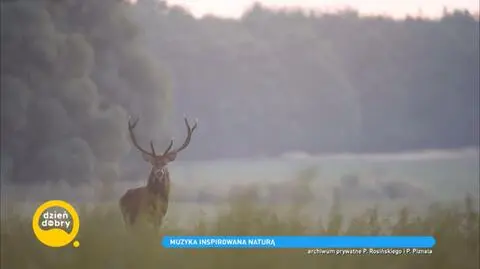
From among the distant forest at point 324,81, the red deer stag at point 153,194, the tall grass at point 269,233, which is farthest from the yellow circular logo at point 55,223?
the distant forest at point 324,81

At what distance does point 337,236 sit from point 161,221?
617 mm

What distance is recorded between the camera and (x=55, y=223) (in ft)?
6.64

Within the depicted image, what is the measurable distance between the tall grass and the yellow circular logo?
1.2 inches

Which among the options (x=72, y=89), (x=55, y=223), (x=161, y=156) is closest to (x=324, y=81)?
(x=161, y=156)

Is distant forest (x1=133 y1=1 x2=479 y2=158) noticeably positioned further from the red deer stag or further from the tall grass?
the tall grass

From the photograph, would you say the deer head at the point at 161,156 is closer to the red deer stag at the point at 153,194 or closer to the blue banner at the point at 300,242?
the red deer stag at the point at 153,194

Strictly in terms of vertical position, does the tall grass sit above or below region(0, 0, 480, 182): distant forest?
below

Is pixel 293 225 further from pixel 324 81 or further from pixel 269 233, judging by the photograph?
pixel 324 81

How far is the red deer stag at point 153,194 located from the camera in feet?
6.61

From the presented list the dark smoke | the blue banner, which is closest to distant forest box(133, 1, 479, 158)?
the dark smoke

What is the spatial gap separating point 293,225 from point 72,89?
0.93 m

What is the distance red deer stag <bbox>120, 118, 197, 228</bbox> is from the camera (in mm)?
2016

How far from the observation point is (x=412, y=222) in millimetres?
1971

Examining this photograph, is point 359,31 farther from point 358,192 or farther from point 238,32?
point 358,192
